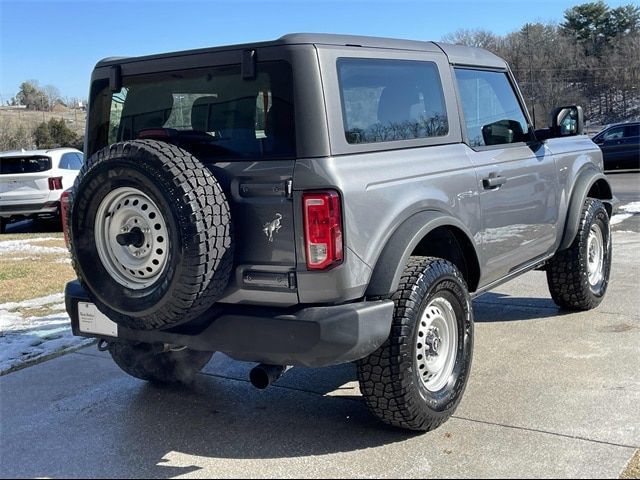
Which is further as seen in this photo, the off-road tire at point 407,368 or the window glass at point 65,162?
the window glass at point 65,162

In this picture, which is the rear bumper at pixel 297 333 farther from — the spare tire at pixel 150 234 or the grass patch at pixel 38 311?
the grass patch at pixel 38 311

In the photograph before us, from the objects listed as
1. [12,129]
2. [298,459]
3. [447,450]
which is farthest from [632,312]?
[12,129]

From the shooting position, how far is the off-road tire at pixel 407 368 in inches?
134

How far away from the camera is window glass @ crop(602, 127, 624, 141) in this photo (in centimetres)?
2184

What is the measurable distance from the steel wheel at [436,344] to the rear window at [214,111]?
1202 millimetres

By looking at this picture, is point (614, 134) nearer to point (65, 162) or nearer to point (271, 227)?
point (65, 162)

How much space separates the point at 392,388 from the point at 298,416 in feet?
2.64

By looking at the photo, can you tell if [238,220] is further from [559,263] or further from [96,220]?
[559,263]

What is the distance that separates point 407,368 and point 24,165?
1207 centimetres

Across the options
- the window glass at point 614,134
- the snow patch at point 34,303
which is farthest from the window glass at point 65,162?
the window glass at point 614,134

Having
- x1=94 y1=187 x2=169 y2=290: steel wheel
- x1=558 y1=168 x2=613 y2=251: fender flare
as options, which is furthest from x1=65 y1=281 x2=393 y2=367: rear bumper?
x1=558 y1=168 x2=613 y2=251: fender flare

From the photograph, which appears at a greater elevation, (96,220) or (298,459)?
(96,220)

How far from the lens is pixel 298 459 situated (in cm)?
342

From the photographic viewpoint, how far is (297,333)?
10.4 ft
